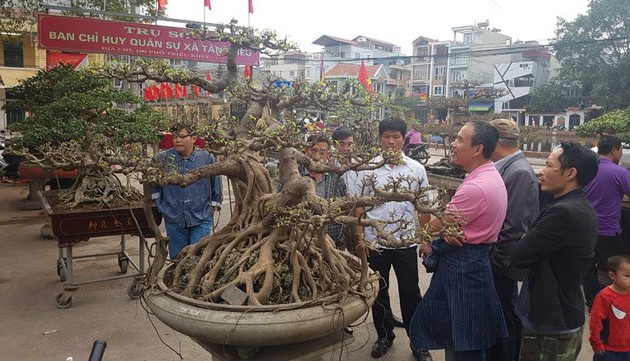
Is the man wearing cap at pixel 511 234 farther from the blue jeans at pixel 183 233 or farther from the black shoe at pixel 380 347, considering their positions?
the blue jeans at pixel 183 233

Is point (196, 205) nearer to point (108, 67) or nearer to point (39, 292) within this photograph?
point (108, 67)

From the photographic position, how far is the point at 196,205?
143 inches

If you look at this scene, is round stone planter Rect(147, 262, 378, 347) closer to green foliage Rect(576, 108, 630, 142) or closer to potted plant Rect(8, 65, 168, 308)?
potted plant Rect(8, 65, 168, 308)

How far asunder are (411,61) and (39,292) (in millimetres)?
41532

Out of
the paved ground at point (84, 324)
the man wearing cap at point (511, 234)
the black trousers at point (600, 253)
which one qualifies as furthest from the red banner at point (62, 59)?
the black trousers at point (600, 253)

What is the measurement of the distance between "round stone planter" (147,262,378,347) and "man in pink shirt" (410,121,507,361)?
564 mm

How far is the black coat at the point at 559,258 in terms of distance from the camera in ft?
6.79

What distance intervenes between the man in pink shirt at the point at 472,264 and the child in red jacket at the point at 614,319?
2.01ft

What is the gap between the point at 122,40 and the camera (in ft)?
18.8

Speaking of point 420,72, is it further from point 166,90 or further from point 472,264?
point 472,264

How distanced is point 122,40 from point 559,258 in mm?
5354

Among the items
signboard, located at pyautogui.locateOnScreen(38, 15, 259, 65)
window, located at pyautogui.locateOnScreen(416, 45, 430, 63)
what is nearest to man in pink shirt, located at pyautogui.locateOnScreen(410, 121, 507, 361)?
signboard, located at pyautogui.locateOnScreen(38, 15, 259, 65)

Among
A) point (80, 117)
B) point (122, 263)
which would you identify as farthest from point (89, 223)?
point (80, 117)

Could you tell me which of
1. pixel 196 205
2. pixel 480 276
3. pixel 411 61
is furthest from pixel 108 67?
pixel 411 61
